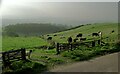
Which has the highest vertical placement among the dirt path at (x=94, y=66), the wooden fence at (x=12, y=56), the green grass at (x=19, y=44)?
the green grass at (x=19, y=44)

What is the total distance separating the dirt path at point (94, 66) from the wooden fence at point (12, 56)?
116 inches

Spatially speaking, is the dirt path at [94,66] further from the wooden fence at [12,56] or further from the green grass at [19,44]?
the green grass at [19,44]

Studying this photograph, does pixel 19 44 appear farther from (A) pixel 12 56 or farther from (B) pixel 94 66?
(B) pixel 94 66

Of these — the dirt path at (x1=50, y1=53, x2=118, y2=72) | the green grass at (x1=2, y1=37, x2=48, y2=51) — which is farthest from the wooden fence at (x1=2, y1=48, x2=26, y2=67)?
the green grass at (x1=2, y1=37, x2=48, y2=51)

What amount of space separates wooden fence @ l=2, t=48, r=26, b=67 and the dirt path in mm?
2942

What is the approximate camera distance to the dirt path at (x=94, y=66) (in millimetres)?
14826

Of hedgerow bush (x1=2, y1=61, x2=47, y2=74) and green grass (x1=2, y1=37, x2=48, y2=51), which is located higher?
green grass (x1=2, y1=37, x2=48, y2=51)

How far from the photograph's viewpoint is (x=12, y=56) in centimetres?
1573

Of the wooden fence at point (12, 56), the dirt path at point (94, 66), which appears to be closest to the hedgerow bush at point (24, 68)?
the wooden fence at point (12, 56)

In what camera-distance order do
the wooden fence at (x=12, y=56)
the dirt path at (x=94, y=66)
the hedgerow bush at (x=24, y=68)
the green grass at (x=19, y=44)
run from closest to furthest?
the hedgerow bush at (x=24, y=68)
the dirt path at (x=94, y=66)
the wooden fence at (x=12, y=56)
the green grass at (x=19, y=44)

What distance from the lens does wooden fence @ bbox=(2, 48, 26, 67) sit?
595 inches

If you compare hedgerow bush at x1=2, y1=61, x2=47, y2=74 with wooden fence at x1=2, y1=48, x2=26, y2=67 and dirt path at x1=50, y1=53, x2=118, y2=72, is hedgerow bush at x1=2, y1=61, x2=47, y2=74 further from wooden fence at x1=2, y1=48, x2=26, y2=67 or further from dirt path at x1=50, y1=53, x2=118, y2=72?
dirt path at x1=50, y1=53, x2=118, y2=72

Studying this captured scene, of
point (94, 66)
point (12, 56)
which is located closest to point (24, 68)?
point (12, 56)

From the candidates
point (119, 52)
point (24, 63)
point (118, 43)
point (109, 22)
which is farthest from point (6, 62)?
point (109, 22)
